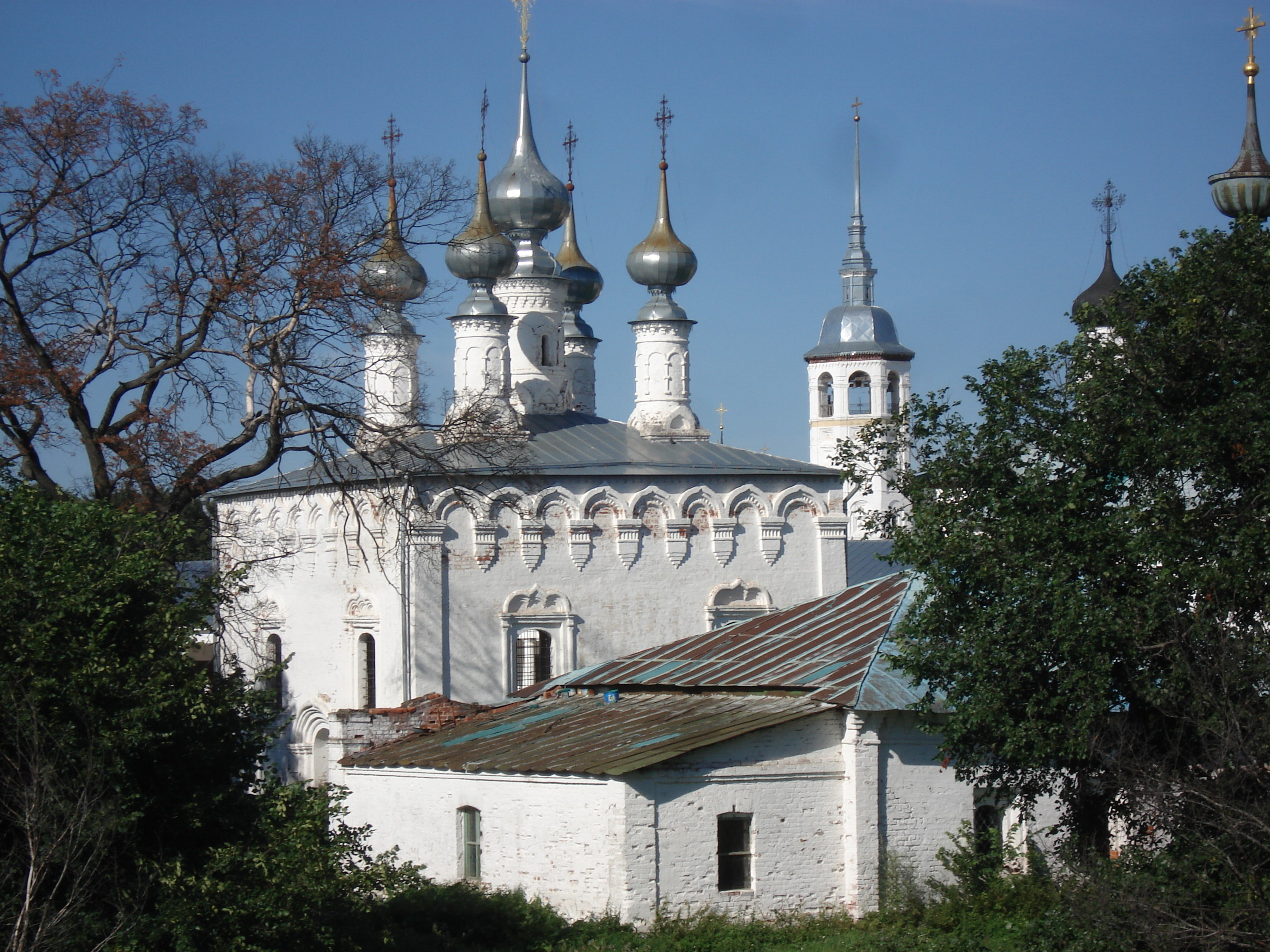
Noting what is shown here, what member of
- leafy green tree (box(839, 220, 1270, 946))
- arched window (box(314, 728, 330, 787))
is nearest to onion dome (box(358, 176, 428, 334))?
leafy green tree (box(839, 220, 1270, 946))

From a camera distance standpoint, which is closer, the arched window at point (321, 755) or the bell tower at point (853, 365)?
the arched window at point (321, 755)

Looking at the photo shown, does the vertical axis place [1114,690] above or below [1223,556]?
below

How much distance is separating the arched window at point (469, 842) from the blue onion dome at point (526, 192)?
13.7m

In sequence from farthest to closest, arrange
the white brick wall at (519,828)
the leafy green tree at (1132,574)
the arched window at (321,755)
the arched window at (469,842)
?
the arched window at (321,755), the arched window at (469,842), the white brick wall at (519,828), the leafy green tree at (1132,574)

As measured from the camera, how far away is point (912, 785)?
49.3 feet

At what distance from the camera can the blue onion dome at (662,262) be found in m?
26.5

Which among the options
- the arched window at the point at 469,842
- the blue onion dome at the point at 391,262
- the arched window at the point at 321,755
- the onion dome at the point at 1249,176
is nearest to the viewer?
the arched window at the point at 469,842

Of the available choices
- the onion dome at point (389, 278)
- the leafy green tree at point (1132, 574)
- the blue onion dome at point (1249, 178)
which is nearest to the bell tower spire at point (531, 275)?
the onion dome at point (389, 278)

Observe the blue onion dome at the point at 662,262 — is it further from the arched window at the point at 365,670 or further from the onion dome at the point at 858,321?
the onion dome at the point at 858,321

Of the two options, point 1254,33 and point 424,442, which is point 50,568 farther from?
point 1254,33

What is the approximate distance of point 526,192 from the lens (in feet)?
89.1

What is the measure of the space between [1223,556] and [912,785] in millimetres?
4236

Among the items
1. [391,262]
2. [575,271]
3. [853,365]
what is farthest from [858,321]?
[391,262]

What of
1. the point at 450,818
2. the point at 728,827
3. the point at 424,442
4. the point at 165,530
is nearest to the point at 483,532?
the point at 424,442
